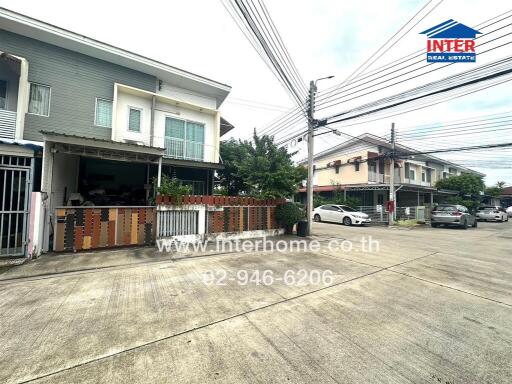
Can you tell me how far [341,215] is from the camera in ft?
50.7

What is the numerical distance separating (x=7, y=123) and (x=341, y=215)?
56.2 feet

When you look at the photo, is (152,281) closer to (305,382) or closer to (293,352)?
(293,352)

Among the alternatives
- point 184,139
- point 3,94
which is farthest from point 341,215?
point 3,94

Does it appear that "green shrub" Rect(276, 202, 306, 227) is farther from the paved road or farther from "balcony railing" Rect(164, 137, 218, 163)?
the paved road

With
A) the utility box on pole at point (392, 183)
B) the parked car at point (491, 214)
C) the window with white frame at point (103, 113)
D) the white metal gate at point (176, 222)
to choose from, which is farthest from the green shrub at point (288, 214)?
the parked car at point (491, 214)

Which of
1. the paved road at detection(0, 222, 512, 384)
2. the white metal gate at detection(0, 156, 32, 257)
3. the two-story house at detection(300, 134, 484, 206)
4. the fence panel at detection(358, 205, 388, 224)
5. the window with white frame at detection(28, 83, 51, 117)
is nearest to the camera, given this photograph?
the paved road at detection(0, 222, 512, 384)

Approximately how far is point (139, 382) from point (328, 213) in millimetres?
15757

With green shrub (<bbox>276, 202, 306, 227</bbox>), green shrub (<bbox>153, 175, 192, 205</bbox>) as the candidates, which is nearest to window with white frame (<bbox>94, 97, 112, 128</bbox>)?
green shrub (<bbox>153, 175, 192, 205</bbox>)

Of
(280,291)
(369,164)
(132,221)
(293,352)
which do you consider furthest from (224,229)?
(369,164)

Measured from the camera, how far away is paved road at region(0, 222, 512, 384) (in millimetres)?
2041

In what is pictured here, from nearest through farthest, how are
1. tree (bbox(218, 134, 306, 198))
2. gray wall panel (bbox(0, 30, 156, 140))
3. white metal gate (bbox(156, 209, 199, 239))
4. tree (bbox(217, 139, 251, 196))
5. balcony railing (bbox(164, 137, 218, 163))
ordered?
white metal gate (bbox(156, 209, 199, 239)) → gray wall panel (bbox(0, 30, 156, 140)) → tree (bbox(218, 134, 306, 198)) → balcony railing (bbox(164, 137, 218, 163)) → tree (bbox(217, 139, 251, 196))

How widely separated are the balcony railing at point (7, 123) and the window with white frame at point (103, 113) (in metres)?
2.48

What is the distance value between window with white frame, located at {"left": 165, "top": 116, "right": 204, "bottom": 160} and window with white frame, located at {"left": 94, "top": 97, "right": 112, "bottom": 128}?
2397mm

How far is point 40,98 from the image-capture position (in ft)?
29.0
